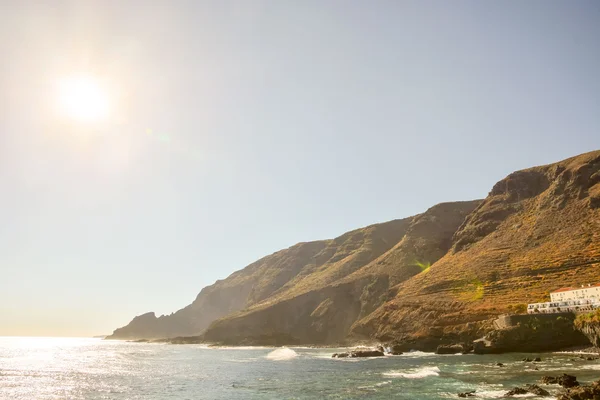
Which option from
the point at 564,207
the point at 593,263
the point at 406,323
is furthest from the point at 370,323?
the point at 564,207

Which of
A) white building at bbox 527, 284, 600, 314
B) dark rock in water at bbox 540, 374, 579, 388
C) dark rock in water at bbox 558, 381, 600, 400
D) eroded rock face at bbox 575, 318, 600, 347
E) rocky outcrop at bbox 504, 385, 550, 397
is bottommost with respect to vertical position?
eroded rock face at bbox 575, 318, 600, 347

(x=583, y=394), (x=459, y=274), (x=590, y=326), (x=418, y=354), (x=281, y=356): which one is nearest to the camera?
(x=583, y=394)

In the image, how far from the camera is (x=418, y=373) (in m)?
54.3

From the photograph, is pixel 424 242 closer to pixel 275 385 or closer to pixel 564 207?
pixel 564 207

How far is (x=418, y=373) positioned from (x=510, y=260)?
78.4 metres

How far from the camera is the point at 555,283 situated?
96.9 m

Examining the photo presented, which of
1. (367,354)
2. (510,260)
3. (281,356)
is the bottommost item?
(367,354)

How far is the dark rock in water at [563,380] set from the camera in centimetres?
3734

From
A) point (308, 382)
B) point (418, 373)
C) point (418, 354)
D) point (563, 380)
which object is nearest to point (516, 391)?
point (563, 380)

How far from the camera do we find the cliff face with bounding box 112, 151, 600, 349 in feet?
328

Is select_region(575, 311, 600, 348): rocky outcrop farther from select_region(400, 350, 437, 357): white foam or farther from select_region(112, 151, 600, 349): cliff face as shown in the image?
select_region(400, 350, 437, 357): white foam

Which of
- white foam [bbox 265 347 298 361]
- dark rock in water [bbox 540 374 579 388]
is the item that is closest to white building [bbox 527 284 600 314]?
dark rock in water [bbox 540 374 579 388]

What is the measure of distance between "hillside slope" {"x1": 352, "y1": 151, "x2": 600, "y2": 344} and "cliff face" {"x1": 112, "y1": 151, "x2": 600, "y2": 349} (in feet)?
1.06

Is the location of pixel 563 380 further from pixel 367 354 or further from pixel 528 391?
pixel 367 354
